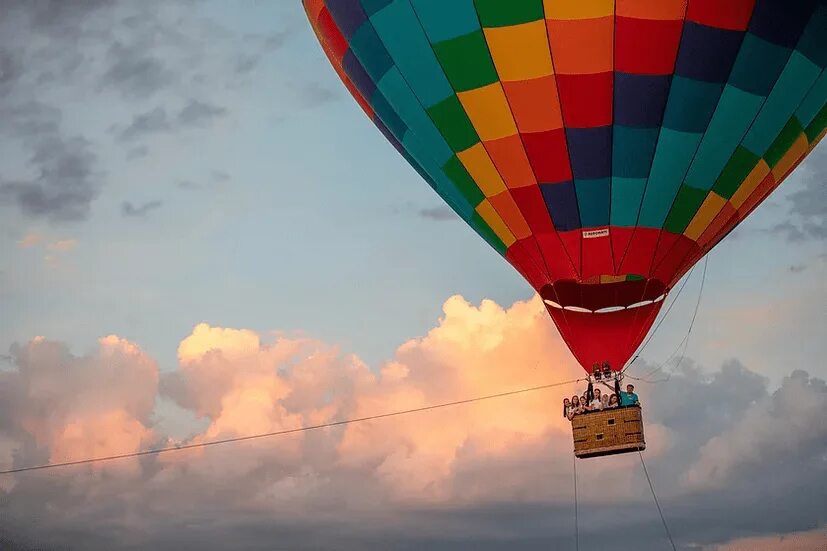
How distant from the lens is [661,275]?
18.0 m

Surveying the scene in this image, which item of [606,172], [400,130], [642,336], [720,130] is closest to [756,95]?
[720,130]

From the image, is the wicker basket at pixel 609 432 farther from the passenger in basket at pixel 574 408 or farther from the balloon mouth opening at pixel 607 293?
the balloon mouth opening at pixel 607 293

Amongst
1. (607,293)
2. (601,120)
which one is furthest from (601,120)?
(607,293)

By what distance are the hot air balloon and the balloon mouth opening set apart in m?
0.02

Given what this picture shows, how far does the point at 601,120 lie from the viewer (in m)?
17.4

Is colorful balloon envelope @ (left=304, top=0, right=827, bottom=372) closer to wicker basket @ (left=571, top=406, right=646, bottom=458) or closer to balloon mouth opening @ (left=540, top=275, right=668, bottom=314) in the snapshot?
balloon mouth opening @ (left=540, top=275, right=668, bottom=314)

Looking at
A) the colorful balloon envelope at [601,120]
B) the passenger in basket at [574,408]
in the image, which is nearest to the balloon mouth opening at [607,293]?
the colorful balloon envelope at [601,120]

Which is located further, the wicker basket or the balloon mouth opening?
the balloon mouth opening

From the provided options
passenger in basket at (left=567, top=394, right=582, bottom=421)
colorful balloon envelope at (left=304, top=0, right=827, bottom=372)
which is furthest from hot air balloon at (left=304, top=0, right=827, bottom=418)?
passenger in basket at (left=567, top=394, right=582, bottom=421)

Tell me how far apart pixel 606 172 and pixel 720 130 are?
141 cm

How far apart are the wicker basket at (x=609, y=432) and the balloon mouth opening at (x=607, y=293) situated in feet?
4.65

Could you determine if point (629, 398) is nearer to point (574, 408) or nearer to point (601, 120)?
point (574, 408)

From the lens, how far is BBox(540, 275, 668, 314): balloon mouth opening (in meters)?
17.9

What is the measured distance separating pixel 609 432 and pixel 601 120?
363cm
